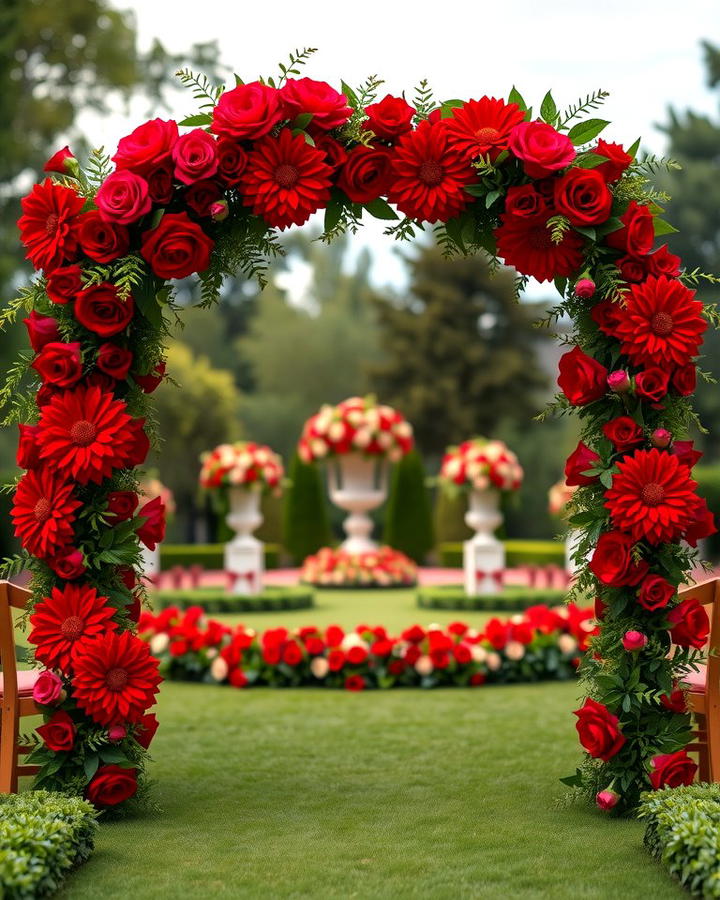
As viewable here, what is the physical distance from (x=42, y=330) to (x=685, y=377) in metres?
2.45

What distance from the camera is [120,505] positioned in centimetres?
460

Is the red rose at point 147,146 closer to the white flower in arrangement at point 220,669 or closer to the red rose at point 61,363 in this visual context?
the red rose at point 61,363

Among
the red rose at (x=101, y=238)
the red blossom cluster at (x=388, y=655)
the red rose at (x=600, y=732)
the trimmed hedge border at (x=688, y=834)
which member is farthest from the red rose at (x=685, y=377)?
the red blossom cluster at (x=388, y=655)

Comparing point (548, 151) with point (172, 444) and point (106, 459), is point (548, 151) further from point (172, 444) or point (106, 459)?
point (172, 444)

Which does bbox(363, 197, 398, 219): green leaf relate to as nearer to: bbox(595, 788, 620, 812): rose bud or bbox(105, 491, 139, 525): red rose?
bbox(105, 491, 139, 525): red rose

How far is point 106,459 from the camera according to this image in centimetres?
446

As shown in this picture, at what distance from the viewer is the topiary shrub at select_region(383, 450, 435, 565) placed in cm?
2008

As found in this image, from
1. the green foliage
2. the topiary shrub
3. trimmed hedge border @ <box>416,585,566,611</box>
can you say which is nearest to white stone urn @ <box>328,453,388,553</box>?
trimmed hedge border @ <box>416,585,566,611</box>

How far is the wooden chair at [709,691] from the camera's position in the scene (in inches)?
181

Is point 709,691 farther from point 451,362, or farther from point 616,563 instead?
point 451,362

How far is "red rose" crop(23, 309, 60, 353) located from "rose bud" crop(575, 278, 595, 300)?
6.54ft

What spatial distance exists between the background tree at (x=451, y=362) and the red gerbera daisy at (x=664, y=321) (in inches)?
914

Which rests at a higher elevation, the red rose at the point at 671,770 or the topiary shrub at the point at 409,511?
the topiary shrub at the point at 409,511

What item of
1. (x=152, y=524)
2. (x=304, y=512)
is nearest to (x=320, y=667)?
(x=152, y=524)
